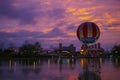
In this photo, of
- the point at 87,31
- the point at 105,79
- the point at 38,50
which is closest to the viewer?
the point at 105,79

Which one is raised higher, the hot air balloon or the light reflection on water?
the hot air balloon

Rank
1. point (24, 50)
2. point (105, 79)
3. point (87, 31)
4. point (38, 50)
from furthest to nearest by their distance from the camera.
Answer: point (38, 50), point (24, 50), point (87, 31), point (105, 79)

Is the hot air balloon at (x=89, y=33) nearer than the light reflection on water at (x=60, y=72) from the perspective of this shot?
No

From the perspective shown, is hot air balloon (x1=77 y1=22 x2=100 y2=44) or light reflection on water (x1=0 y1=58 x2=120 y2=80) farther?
hot air balloon (x1=77 y1=22 x2=100 y2=44)

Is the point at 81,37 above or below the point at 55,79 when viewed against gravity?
above

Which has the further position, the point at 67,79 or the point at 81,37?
the point at 81,37

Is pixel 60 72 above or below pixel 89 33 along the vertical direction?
below

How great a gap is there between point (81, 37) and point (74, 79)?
1358 centimetres

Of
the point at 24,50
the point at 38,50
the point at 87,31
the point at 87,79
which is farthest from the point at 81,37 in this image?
the point at 38,50

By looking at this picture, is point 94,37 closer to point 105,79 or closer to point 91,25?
point 91,25

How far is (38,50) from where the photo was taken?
171 metres

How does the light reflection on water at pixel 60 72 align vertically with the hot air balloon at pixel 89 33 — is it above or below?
below

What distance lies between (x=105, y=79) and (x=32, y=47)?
147 m

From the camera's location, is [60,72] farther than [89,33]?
No
